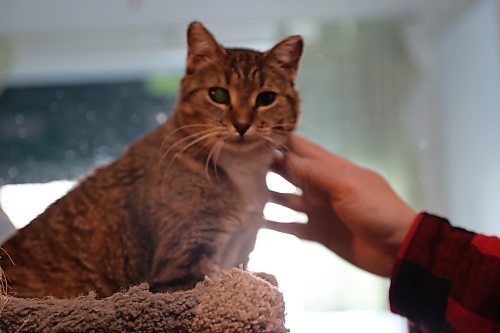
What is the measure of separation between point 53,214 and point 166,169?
0.14 meters

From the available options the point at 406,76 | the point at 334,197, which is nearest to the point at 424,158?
the point at 406,76

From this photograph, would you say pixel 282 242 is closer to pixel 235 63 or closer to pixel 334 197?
pixel 334 197

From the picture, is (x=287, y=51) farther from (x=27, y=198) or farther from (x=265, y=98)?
(x=27, y=198)

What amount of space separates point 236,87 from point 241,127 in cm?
4

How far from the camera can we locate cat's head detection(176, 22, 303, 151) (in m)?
0.59

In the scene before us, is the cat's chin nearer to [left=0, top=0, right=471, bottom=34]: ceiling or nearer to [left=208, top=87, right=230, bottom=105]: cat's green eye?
[left=208, top=87, right=230, bottom=105]: cat's green eye

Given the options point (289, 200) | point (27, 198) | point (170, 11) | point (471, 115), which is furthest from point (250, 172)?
point (471, 115)

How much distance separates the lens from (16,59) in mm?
2047

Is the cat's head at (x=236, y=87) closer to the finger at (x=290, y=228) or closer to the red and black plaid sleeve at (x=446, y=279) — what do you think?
the finger at (x=290, y=228)

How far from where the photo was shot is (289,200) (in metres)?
0.80

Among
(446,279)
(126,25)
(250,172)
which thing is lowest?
(446,279)

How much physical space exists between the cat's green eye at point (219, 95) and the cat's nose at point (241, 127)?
1.1 inches

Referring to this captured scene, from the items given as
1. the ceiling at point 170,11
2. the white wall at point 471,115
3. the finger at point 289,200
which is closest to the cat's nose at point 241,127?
the finger at point 289,200

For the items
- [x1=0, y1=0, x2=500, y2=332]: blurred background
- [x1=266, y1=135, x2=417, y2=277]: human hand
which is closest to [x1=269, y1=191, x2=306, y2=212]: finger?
[x1=266, y1=135, x2=417, y2=277]: human hand
